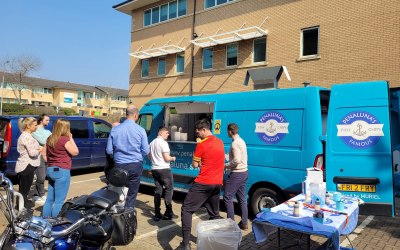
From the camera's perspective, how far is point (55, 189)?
15.8 feet

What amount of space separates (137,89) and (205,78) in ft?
20.5

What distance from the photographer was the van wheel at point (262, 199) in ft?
19.2

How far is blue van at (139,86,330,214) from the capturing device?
5422 millimetres

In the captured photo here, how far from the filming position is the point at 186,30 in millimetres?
18656

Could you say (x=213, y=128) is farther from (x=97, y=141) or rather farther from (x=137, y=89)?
(x=137, y=89)

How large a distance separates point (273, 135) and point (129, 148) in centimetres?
257

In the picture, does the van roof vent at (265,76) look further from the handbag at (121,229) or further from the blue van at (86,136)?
the handbag at (121,229)

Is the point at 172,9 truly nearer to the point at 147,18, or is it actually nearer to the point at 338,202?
the point at 147,18

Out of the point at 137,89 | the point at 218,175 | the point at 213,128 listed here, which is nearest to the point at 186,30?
the point at 137,89

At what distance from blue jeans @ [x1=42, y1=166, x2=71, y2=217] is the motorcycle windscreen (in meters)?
4.10

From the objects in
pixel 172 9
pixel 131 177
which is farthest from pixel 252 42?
pixel 131 177

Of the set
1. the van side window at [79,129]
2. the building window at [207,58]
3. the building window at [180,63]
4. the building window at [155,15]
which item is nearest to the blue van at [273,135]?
the van side window at [79,129]

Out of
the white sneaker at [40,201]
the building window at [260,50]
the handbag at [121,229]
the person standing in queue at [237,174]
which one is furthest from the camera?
the building window at [260,50]

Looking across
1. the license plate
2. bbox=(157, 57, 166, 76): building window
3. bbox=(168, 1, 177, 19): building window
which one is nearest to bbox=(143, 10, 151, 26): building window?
bbox=(168, 1, 177, 19): building window
